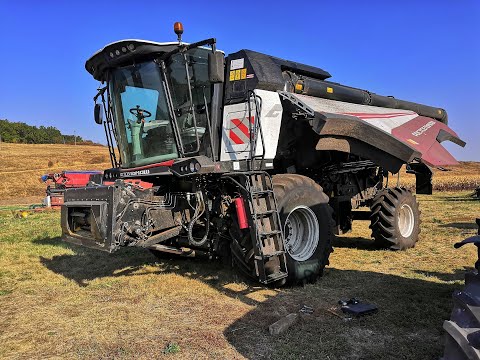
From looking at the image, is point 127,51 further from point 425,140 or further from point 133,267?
point 425,140

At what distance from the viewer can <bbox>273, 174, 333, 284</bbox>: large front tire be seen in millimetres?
5145

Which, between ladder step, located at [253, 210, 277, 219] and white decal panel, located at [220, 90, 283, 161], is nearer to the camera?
ladder step, located at [253, 210, 277, 219]

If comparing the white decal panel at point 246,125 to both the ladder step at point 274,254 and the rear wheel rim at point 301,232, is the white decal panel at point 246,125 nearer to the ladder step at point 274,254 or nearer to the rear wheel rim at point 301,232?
the rear wheel rim at point 301,232

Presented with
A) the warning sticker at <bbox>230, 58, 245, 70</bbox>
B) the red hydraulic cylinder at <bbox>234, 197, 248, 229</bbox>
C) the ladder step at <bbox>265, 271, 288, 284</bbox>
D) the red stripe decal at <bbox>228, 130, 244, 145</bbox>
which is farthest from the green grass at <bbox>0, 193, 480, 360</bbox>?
the warning sticker at <bbox>230, 58, 245, 70</bbox>

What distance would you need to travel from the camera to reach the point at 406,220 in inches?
316

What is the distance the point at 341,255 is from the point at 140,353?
4465 millimetres

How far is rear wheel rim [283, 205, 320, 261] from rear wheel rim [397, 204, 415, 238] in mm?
2911

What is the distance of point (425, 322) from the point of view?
3811 millimetres

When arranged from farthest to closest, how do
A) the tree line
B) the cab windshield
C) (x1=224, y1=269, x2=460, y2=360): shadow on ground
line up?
the tree line
the cab windshield
(x1=224, y1=269, x2=460, y2=360): shadow on ground

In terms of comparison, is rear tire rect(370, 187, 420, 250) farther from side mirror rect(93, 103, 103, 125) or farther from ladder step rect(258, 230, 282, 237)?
side mirror rect(93, 103, 103, 125)

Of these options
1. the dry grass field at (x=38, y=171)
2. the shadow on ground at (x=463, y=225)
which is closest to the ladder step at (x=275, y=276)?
the shadow on ground at (x=463, y=225)

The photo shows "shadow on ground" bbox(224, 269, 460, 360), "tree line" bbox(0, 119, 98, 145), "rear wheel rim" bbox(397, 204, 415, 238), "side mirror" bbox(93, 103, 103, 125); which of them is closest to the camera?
"shadow on ground" bbox(224, 269, 460, 360)

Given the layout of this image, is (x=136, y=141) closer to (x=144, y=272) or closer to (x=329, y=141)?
(x=144, y=272)

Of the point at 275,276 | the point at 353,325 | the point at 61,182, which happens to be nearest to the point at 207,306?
the point at 275,276
